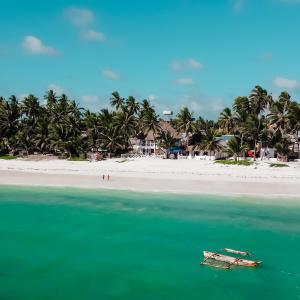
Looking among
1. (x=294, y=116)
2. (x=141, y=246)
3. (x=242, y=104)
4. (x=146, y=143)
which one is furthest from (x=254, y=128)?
(x=141, y=246)

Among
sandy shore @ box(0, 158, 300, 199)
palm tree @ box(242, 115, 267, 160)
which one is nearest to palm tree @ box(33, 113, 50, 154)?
sandy shore @ box(0, 158, 300, 199)

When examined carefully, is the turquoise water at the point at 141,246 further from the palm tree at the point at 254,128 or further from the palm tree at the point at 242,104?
the palm tree at the point at 242,104

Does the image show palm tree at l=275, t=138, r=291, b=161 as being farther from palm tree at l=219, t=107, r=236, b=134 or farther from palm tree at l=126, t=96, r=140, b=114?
palm tree at l=126, t=96, r=140, b=114

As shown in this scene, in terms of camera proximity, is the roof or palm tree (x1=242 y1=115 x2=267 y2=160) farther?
the roof

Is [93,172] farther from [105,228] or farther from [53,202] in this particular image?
[105,228]

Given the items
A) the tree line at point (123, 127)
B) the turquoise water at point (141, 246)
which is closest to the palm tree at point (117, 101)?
the tree line at point (123, 127)

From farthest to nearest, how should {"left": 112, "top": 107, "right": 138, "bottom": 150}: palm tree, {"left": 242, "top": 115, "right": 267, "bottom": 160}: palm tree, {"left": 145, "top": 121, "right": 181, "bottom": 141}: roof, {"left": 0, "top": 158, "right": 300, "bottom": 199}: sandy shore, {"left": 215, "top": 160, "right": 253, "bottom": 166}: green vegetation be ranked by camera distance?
{"left": 145, "top": 121, "right": 181, "bottom": 141}: roof < {"left": 112, "top": 107, "right": 138, "bottom": 150}: palm tree < {"left": 242, "top": 115, "right": 267, "bottom": 160}: palm tree < {"left": 215, "top": 160, "right": 253, "bottom": 166}: green vegetation < {"left": 0, "top": 158, "right": 300, "bottom": 199}: sandy shore

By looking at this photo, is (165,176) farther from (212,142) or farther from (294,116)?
(294,116)
